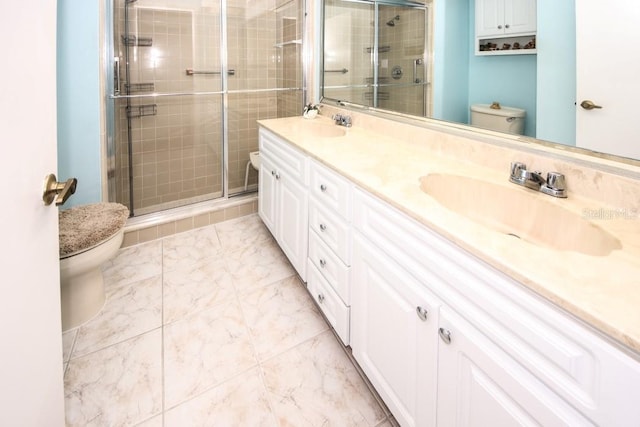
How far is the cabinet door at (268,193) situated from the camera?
2203 mm

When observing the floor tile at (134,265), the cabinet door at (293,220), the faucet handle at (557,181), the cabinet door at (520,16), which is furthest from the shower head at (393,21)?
the floor tile at (134,265)

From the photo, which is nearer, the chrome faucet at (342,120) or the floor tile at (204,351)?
the floor tile at (204,351)

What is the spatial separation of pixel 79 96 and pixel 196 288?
1284 mm

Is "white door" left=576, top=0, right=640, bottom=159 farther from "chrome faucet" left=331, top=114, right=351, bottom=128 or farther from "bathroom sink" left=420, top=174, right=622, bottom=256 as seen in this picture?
"chrome faucet" left=331, top=114, right=351, bottom=128

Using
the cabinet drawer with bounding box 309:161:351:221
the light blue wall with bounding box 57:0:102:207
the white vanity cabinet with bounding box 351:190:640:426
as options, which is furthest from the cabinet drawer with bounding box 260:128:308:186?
the light blue wall with bounding box 57:0:102:207

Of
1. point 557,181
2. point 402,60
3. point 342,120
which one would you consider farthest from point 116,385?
point 402,60

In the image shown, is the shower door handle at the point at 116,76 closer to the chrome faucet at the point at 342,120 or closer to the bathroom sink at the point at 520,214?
the chrome faucet at the point at 342,120

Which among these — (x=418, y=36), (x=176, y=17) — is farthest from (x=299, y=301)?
(x=176, y=17)

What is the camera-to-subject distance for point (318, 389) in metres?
1.34

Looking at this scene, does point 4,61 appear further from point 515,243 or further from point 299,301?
point 299,301

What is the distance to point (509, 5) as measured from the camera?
46.2 inches

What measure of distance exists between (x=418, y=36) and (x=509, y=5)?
49 cm

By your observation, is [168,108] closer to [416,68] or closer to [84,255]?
[84,255]

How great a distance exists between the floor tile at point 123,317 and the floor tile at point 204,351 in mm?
144
